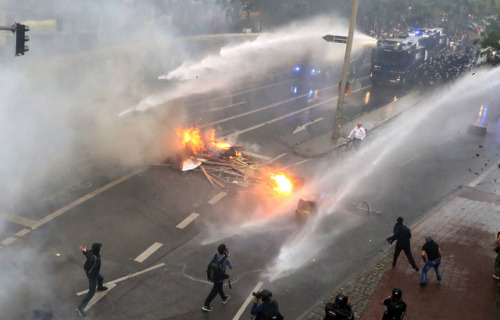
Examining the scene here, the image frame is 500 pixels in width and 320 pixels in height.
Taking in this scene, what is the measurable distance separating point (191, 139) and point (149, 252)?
576cm

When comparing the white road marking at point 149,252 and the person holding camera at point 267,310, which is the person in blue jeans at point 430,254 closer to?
the person holding camera at point 267,310

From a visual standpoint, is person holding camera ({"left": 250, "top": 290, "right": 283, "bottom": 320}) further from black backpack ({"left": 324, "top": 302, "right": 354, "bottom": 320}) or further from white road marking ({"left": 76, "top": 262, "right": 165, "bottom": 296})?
white road marking ({"left": 76, "top": 262, "right": 165, "bottom": 296})

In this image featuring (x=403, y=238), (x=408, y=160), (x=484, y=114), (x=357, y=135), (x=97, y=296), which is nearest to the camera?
(x=97, y=296)

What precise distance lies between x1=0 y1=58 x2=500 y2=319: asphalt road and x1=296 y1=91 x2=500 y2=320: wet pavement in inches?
17.1

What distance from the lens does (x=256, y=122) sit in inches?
854

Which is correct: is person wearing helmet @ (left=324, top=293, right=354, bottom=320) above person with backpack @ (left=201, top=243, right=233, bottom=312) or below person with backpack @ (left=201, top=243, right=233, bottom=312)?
above

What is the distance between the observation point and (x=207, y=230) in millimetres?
11773

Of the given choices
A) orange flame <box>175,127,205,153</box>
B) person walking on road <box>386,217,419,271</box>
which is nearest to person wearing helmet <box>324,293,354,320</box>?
person walking on road <box>386,217,419,271</box>

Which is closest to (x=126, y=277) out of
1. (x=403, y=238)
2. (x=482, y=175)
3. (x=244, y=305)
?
(x=244, y=305)

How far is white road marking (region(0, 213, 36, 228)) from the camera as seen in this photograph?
1147 cm

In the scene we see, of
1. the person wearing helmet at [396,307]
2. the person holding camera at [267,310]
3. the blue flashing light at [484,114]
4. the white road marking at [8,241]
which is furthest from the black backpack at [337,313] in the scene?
the blue flashing light at [484,114]

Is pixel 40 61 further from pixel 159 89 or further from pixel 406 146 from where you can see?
pixel 406 146

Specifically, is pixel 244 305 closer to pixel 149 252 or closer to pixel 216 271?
pixel 216 271

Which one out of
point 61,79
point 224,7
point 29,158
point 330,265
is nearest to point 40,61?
point 61,79
